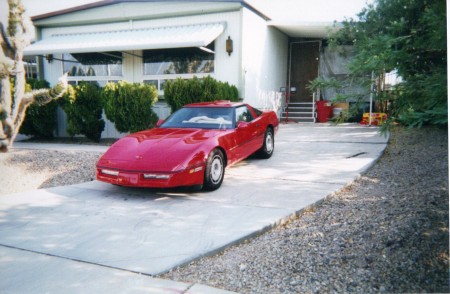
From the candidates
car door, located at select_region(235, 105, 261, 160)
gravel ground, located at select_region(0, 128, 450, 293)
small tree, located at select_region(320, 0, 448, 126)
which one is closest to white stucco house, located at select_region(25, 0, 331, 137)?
car door, located at select_region(235, 105, 261, 160)

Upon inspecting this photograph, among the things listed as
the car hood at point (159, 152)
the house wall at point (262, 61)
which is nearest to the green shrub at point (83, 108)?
the house wall at point (262, 61)

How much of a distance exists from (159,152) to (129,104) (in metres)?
5.04

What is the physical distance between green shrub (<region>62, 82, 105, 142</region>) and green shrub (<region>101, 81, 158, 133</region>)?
696 millimetres

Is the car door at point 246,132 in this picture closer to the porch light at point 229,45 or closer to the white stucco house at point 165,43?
the white stucco house at point 165,43

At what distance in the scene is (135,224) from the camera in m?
3.81

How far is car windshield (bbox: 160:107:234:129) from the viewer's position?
594 cm

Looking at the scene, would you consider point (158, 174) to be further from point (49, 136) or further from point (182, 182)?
point (49, 136)

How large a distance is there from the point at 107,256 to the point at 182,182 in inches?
66.5

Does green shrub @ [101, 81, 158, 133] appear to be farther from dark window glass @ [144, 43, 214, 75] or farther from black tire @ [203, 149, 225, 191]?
black tire @ [203, 149, 225, 191]

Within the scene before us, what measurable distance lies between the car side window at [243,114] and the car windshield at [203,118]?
A: 0.16 metres

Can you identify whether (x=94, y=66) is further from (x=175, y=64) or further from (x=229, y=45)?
(x=229, y=45)

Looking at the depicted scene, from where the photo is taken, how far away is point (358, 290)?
238cm

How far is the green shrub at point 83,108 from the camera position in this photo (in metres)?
10.1

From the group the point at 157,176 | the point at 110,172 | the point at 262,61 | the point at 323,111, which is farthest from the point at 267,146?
the point at 323,111
